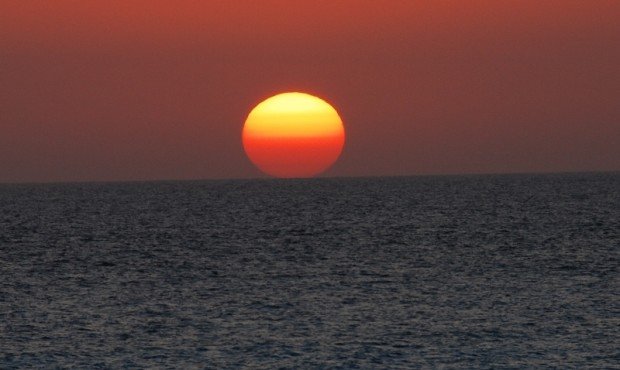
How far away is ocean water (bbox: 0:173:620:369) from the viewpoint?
119ft

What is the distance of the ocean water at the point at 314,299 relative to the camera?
119 feet

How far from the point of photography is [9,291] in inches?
2080

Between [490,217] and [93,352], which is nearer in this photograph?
[93,352]

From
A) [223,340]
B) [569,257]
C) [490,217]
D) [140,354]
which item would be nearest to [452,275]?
[569,257]

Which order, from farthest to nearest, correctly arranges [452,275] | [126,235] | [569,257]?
[126,235]
[569,257]
[452,275]

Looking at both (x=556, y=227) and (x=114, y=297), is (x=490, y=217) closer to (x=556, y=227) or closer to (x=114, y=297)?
(x=556, y=227)

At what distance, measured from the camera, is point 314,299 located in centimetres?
4891

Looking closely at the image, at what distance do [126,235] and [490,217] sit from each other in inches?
1800

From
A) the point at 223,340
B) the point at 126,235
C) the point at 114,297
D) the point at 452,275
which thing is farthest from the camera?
the point at 126,235

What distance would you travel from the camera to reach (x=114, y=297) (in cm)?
5006

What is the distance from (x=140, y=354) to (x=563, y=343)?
1532cm

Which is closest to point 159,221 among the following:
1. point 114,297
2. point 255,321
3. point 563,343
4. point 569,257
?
point 569,257

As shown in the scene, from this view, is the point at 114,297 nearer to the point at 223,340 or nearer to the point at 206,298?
the point at 206,298

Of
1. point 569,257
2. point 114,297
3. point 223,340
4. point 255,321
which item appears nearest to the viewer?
point 223,340
